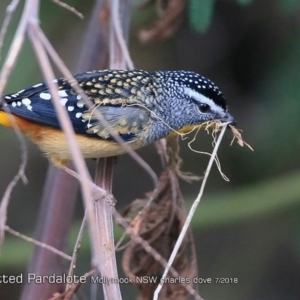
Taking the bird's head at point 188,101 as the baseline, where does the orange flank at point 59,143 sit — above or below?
below

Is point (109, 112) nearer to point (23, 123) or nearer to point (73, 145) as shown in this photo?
point (23, 123)

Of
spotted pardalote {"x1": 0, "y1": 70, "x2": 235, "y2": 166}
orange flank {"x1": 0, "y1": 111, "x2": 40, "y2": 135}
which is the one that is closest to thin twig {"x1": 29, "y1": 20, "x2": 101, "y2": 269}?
spotted pardalote {"x1": 0, "y1": 70, "x2": 235, "y2": 166}

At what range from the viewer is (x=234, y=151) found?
4.34m

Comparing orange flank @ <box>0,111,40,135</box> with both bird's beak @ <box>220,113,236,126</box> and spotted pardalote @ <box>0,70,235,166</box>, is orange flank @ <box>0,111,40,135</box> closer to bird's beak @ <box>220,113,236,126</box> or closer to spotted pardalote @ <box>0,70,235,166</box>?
spotted pardalote @ <box>0,70,235,166</box>

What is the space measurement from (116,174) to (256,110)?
1.75 meters

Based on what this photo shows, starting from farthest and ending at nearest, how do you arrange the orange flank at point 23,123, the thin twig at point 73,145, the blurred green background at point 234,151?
the blurred green background at point 234,151
the orange flank at point 23,123
the thin twig at point 73,145

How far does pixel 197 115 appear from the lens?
295cm

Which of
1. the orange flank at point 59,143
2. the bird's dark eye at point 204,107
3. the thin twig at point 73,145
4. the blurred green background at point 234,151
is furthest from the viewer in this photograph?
the blurred green background at point 234,151

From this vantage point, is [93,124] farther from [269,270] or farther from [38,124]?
[269,270]

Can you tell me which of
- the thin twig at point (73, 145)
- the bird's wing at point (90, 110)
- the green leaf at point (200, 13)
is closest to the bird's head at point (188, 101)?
the bird's wing at point (90, 110)

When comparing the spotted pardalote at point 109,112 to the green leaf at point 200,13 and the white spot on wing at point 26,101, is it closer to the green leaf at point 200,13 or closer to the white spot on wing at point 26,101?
the white spot on wing at point 26,101

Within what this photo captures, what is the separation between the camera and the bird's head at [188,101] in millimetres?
2869

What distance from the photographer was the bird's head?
287 cm

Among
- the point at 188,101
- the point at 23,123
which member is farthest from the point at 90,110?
the point at 188,101
